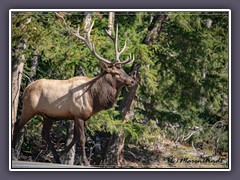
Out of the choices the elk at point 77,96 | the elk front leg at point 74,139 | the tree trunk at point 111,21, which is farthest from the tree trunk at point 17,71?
the tree trunk at point 111,21

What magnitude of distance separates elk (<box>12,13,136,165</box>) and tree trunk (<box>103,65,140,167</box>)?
1000mm

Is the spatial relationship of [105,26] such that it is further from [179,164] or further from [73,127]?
[179,164]

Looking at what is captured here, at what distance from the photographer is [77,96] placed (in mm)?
9977

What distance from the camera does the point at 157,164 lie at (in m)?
10.1

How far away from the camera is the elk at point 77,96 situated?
32.6 feet

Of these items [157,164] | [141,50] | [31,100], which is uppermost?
[141,50]

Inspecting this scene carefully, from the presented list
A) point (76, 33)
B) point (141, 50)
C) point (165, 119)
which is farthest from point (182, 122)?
point (76, 33)

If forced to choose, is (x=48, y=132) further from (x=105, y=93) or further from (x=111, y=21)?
(x=111, y=21)

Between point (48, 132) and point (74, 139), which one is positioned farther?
point (48, 132)

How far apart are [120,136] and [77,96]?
1581mm

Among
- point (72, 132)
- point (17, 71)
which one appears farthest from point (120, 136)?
point (17, 71)

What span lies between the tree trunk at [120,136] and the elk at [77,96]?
1000 millimetres

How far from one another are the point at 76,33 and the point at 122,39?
1.08m

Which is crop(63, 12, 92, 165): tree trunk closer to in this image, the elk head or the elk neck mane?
the elk head
